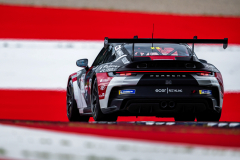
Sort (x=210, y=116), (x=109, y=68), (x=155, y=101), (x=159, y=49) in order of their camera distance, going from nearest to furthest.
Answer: (x=155, y=101)
(x=109, y=68)
(x=210, y=116)
(x=159, y=49)

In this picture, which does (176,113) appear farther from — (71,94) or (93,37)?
(93,37)

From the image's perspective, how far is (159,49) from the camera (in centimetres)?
602

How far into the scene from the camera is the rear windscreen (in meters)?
5.89

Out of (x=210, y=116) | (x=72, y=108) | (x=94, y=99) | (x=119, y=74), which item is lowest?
(x=72, y=108)

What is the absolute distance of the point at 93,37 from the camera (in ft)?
30.7

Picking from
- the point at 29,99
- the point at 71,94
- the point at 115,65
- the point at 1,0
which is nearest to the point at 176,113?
the point at 115,65

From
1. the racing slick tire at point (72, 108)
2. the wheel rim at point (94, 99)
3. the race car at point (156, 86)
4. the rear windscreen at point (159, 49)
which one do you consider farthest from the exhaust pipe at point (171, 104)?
the racing slick tire at point (72, 108)

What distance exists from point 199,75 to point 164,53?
0.52 meters

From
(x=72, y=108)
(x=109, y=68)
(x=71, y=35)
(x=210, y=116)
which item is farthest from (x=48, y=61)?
(x=210, y=116)

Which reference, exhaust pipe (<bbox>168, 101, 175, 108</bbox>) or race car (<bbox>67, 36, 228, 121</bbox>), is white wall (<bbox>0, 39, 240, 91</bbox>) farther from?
exhaust pipe (<bbox>168, 101, 175, 108</bbox>)

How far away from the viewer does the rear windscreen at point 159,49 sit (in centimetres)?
589

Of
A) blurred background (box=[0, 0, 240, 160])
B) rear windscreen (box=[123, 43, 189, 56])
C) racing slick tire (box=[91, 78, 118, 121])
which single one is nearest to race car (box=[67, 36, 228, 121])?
racing slick tire (box=[91, 78, 118, 121])

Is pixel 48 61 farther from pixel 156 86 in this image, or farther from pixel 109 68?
pixel 156 86

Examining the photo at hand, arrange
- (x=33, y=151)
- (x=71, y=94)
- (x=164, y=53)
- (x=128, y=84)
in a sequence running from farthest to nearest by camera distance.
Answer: (x=71, y=94), (x=164, y=53), (x=128, y=84), (x=33, y=151)
